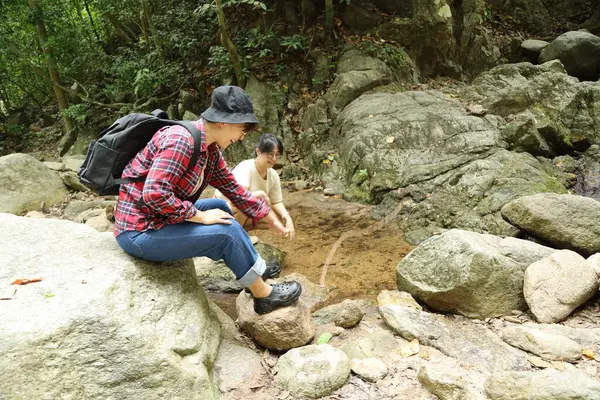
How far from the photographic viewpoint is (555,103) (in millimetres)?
7281

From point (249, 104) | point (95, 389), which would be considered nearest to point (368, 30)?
point (249, 104)

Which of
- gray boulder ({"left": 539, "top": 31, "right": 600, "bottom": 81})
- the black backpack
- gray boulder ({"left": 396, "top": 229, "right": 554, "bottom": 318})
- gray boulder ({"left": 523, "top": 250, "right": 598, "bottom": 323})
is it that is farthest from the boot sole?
gray boulder ({"left": 539, "top": 31, "right": 600, "bottom": 81})

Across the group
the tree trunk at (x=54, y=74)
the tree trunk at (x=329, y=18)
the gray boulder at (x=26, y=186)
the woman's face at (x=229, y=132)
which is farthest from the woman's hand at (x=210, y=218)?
the tree trunk at (x=54, y=74)

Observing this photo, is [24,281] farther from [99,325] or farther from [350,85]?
[350,85]

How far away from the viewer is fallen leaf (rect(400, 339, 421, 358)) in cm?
275

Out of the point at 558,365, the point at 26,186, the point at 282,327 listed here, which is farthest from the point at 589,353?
the point at 26,186

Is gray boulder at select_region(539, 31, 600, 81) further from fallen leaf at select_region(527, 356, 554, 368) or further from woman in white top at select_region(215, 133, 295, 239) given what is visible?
fallen leaf at select_region(527, 356, 554, 368)

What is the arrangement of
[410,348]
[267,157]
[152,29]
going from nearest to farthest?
[410,348] → [267,157] → [152,29]

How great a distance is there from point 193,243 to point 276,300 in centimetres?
81

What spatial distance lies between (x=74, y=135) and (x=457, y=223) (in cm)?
1138

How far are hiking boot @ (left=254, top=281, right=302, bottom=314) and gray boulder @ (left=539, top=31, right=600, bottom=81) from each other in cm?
1059

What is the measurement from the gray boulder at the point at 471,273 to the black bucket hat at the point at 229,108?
2.10 metres

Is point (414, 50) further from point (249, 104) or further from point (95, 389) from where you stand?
point (95, 389)

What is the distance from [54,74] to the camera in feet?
36.2
